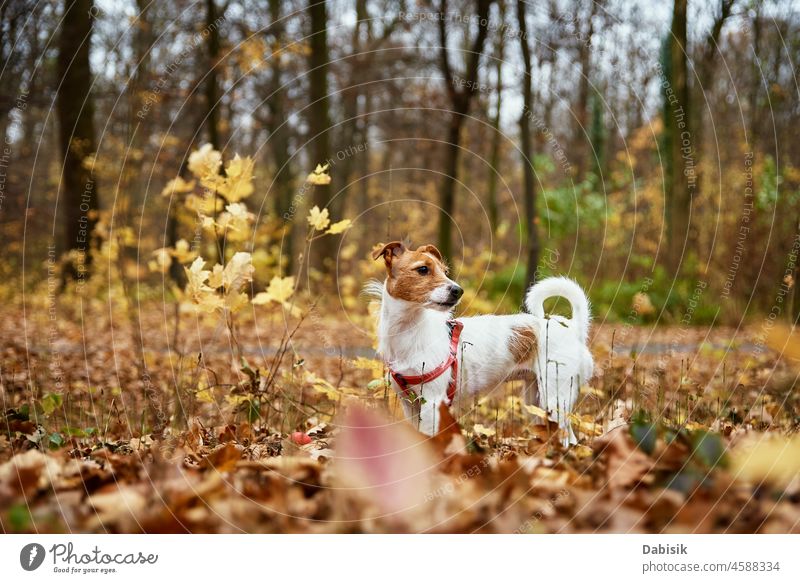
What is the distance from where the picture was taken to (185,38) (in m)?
12.6

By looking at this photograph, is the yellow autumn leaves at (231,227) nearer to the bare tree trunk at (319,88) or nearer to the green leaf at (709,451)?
the green leaf at (709,451)

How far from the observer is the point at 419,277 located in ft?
11.3

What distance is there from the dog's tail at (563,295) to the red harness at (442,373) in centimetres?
43

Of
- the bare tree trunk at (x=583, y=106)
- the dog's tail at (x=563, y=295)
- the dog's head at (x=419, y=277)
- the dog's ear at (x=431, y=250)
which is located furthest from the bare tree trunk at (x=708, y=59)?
the dog's head at (x=419, y=277)

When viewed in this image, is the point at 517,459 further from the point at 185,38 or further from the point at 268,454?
the point at 185,38

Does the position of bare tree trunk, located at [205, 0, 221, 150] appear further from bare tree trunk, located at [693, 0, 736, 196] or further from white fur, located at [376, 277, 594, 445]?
white fur, located at [376, 277, 594, 445]

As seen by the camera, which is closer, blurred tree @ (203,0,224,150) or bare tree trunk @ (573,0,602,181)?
bare tree trunk @ (573,0,602,181)

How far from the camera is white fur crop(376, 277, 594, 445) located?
3641 mm

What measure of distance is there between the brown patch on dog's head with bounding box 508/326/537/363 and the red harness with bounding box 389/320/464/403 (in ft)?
1.17

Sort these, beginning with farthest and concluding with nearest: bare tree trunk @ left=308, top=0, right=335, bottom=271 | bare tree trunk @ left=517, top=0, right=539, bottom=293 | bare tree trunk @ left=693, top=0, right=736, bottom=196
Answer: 1. bare tree trunk @ left=308, top=0, right=335, bottom=271
2. bare tree trunk @ left=693, top=0, right=736, bottom=196
3. bare tree trunk @ left=517, top=0, right=539, bottom=293

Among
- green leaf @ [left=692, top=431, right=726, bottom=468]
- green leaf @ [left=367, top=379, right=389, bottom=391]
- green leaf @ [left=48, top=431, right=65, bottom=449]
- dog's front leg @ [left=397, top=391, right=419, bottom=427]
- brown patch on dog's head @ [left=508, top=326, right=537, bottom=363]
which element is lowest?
green leaf @ [left=48, top=431, right=65, bottom=449]

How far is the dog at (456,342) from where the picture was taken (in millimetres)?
3486

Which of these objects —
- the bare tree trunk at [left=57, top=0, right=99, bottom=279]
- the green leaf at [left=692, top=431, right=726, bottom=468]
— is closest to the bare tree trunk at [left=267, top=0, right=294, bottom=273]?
the bare tree trunk at [left=57, top=0, right=99, bottom=279]
